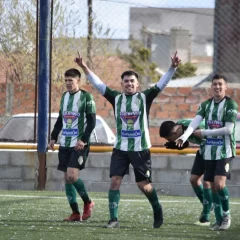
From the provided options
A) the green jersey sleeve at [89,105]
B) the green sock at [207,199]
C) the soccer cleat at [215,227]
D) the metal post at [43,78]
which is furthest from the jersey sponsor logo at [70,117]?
the metal post at [43,78]

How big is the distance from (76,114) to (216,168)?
1.75 metres

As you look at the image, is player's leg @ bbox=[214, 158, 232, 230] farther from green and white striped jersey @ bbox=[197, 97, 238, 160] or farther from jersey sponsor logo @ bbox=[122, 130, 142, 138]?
Result: jersey sponsor logo @ bbox=[122, 130, 142, 138]

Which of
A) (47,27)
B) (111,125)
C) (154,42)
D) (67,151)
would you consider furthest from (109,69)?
(154,42)

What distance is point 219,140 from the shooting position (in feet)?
35.0

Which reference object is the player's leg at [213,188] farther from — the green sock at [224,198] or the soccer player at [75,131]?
the soccer player at [75,131]

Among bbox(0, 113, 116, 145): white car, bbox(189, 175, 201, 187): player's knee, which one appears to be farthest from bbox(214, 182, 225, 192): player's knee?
bbox(0, 113, 116, 145): white car

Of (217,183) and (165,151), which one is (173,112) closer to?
(165,151)

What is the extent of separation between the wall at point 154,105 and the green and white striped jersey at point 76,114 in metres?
4.61

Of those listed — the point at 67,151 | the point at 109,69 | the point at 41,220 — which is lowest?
the point at 41,220

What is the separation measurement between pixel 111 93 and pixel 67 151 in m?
1.06

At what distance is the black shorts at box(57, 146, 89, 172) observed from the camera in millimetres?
11367

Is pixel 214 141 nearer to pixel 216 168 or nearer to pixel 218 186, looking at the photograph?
pixel 216 168

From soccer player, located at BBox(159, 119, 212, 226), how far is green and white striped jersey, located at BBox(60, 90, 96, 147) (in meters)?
1.21

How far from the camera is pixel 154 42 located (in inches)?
2507
